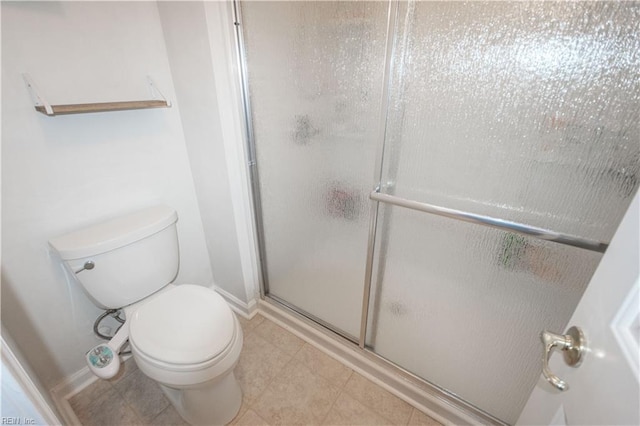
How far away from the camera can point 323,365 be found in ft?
4.61

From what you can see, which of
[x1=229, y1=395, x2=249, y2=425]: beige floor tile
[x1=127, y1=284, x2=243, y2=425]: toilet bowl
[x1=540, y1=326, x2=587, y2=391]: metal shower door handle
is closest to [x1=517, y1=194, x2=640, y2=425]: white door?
[x1=540, y1=326, x2=587, y2=391]: metal shower door handle

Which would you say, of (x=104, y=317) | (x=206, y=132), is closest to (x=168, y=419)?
(x=104, y=317)

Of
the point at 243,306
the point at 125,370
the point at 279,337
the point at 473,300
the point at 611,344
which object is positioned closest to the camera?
the point at 611,344

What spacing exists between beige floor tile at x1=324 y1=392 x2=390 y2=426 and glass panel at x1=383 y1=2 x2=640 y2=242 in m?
0.96

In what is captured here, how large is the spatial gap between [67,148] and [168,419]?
116 centimetres

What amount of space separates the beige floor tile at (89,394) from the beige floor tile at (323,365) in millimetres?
880

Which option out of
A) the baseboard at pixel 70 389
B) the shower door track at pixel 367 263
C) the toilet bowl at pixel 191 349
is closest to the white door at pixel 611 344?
the shower door track at pixel 367 263

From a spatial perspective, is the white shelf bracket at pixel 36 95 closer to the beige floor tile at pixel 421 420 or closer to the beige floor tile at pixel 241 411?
the beige floor tile at pixel 241 411

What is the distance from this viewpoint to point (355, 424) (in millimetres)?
1169

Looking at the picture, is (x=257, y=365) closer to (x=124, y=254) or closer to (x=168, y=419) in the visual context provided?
(x=168, y=419)

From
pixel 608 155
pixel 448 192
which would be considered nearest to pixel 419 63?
pixel 448 192

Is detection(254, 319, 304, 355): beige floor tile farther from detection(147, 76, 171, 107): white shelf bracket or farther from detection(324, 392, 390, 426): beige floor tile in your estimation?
detection(147, 76, 171, 107): white shelf bracket

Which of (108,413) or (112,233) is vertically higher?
(112,233)

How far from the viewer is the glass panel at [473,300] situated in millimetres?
814
